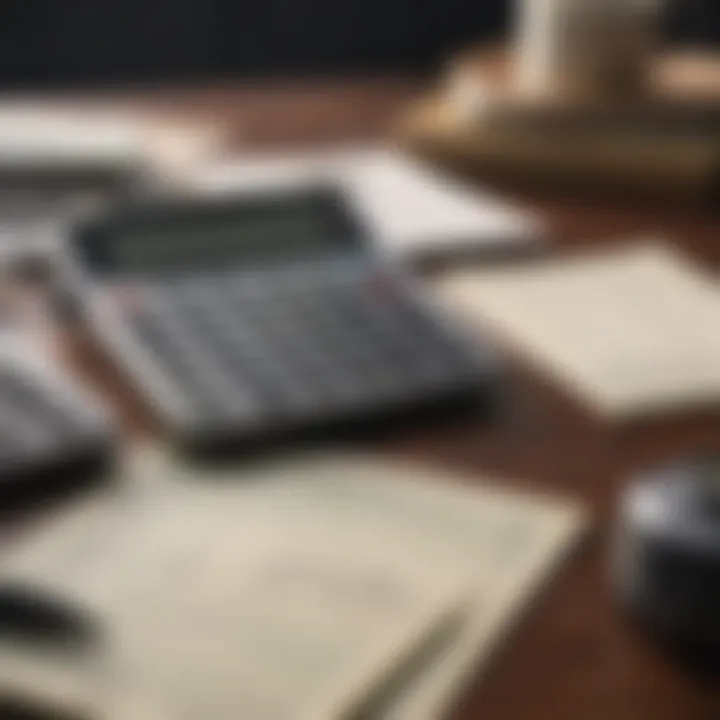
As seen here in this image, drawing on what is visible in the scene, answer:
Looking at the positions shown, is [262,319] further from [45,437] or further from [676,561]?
[676,561]

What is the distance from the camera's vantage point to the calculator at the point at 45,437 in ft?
2.10

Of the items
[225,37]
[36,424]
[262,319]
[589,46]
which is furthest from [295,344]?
[225,37]

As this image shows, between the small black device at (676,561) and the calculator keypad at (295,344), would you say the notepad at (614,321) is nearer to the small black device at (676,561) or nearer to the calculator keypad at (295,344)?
the calculator keypad at (295,344)

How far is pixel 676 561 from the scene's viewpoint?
53cm

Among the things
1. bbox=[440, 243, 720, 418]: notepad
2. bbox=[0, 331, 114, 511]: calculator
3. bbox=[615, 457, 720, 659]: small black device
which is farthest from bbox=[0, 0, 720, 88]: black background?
bbox=[615, 457, 720, 659]: small black device

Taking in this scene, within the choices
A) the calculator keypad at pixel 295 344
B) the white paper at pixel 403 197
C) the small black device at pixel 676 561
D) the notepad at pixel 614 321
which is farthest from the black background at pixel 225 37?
the small black device at pixel 676 561

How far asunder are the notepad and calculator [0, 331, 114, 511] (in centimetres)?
24

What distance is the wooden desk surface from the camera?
1.65ft

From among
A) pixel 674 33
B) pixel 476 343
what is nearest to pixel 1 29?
pixel 674 33

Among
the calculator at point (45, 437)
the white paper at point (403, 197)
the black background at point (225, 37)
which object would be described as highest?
the black background at point (225, 37)

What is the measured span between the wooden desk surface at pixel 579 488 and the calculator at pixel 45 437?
0.12 feet

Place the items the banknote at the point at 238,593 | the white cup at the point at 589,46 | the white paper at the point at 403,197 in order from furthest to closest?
the white cup at the point at 589,46
the white paper at the point at 403,197
the banknote at the point at 238,593

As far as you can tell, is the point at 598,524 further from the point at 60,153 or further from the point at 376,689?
the point at 60,153

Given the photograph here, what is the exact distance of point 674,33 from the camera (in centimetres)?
149
